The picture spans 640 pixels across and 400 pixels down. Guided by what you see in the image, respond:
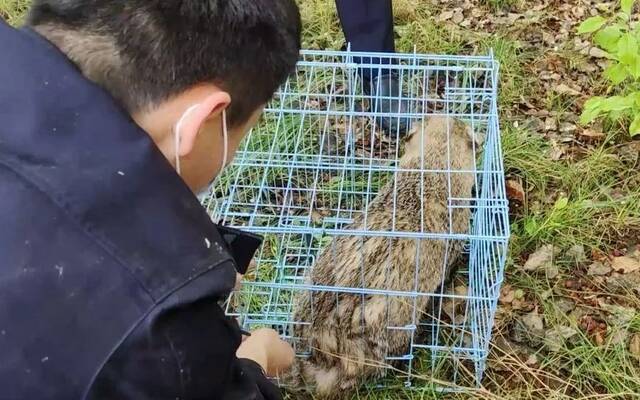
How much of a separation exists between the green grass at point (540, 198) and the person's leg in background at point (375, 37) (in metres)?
0.44

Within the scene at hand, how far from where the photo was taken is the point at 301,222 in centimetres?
373

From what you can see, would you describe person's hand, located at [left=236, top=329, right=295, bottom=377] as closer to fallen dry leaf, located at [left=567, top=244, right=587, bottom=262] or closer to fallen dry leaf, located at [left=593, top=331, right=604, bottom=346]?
fallen dry leaf, located at [left=593, top=331, right=604, bottom=346]

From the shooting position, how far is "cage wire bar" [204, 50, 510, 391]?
125 inches

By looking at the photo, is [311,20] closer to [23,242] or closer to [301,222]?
[301,222]

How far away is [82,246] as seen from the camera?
158 centimetres

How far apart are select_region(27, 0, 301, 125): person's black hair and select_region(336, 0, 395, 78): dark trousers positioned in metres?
2.48

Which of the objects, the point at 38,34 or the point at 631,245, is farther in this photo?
the point at 631,245

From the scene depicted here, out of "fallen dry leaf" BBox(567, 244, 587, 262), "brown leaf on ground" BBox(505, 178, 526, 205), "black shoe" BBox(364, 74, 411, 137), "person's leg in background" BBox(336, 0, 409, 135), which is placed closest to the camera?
"fallen dry leaf" BBox(567, 244, 587, 262)

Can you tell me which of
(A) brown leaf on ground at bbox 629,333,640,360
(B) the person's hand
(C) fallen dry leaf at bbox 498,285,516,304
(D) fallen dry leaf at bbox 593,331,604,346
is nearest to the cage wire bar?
(C) fallen dry leaf at bbox 498,285,516,304

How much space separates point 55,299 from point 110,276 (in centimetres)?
12

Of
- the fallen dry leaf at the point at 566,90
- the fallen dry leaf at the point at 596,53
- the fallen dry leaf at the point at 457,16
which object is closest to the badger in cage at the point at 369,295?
the fallen dry leaf at the point at 566,90

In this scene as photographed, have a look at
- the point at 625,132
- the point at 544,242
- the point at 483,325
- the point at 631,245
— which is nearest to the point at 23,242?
the point at 483,325

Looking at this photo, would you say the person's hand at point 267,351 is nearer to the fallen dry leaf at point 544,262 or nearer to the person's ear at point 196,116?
the person's ear at point 196,116

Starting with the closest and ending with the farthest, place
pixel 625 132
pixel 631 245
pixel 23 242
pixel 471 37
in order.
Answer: pixel 23 242
pixel 631 245
pixel 625 132
pixel 471 37
